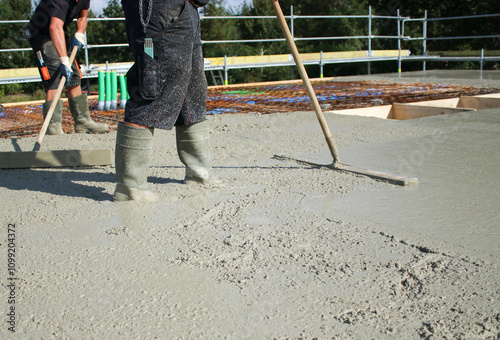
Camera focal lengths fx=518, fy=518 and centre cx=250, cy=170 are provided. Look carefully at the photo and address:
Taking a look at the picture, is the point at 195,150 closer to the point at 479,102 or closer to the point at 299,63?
the point at 299,63

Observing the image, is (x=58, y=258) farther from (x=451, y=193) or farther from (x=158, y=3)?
(x=451, y=193)

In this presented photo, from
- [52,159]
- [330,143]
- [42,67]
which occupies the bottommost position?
[52,159]

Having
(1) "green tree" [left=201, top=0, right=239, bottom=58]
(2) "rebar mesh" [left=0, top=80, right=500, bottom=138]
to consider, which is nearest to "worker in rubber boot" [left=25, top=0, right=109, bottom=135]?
(2) "rebar mesh" [left=0, top=80, right=500, bottom=138]

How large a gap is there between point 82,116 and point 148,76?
2.71m

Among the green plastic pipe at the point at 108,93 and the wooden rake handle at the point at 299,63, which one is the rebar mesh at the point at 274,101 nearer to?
the green plastic pipe at the point at 108,93

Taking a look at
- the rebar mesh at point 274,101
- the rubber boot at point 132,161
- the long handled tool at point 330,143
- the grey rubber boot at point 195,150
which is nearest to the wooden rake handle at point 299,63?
the long handled tool at point 330,143

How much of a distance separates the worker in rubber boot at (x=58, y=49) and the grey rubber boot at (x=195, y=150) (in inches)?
72.7

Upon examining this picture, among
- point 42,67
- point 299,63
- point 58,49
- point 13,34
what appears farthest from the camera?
point 13,34

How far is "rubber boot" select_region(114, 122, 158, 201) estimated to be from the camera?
2.76 metres

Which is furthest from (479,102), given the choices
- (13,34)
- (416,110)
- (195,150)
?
(13,34)

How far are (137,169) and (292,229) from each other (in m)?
0.97

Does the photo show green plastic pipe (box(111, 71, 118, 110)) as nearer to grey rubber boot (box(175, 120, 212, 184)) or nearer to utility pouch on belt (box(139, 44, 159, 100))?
grey rubber boot (box(175, 120, 212, 184))

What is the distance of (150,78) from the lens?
2.69 meters

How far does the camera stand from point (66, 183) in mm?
3314
